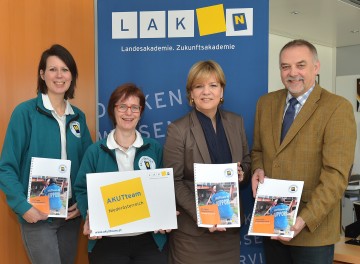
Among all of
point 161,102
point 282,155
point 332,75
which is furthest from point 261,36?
point 332,75

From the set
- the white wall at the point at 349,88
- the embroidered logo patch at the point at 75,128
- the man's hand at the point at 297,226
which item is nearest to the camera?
the man's hand at the point at 297,226

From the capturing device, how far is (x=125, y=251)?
6.83ft

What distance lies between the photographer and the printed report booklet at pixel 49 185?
2.06 metres

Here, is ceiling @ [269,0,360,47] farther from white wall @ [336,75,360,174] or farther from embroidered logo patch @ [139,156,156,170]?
embroidered logo patch @ [139,156,156,170]

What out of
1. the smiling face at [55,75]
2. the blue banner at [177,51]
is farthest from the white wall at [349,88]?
the smiling face at [55,75]

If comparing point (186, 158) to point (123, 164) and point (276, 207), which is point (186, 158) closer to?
point (123, 164)

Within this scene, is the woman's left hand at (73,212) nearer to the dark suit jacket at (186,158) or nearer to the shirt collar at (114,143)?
the shirt collar at (114,143)

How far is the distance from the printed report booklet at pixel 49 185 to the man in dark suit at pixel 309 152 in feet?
3.41

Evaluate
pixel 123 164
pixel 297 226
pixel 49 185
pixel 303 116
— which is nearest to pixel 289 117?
pixel 303 116

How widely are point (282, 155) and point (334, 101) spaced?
1.25ft

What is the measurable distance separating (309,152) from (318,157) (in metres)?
0.05

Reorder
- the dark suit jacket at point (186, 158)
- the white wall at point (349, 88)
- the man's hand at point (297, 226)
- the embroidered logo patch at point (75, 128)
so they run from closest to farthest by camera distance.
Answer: the man's hand at point (297, 226)
the dark suit jacket at point (186, 158)
the embroidered logo patch at point (75, 128)
the white wall at point (349, 88)

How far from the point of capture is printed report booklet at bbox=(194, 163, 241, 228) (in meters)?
2.01

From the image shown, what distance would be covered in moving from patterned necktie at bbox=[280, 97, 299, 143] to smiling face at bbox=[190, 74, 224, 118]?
1.26 ft
